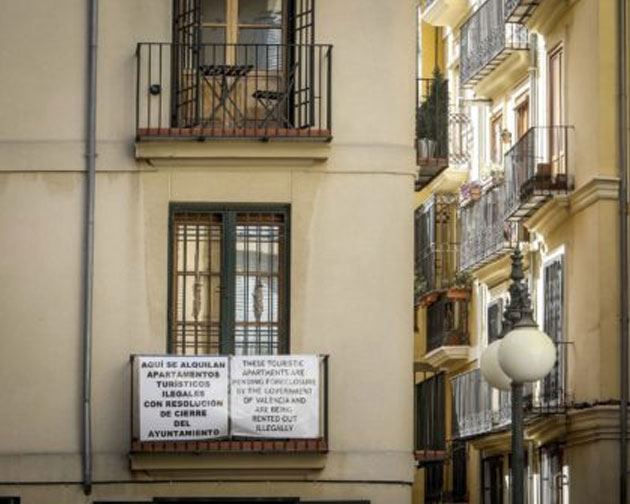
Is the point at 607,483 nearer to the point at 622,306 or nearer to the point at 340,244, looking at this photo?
the point at 622,306

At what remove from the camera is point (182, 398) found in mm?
30625

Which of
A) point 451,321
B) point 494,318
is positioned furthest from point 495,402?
point 451,321

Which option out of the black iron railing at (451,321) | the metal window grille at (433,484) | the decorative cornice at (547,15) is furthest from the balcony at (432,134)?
the black iron railing at (451,321)

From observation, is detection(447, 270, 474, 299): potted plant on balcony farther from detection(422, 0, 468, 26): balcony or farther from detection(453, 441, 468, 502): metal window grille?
detection(422, 0, 468, 26): balcony

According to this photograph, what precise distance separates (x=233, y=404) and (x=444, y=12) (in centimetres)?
2089

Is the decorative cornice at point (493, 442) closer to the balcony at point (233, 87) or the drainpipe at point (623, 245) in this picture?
the drainpipe at point (623, 245)

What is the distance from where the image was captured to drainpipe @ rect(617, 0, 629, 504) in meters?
39.0

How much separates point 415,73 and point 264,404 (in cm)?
442

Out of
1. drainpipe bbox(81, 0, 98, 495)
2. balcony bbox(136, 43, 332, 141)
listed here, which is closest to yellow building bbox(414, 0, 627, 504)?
balcony bbox(136, 43, 332, 141)

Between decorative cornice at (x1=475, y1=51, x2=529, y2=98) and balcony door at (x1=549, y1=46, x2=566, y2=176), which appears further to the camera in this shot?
decorative cornice at (x1=475, y1=51, x2=529, y2=98)

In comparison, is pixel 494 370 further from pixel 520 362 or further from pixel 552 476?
pixel 552 476

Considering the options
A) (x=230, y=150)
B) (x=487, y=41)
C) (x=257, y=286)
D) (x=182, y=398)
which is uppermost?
(x=487, y=41)

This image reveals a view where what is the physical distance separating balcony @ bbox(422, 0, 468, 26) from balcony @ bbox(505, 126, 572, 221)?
249 inches

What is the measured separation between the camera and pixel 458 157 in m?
49.4
